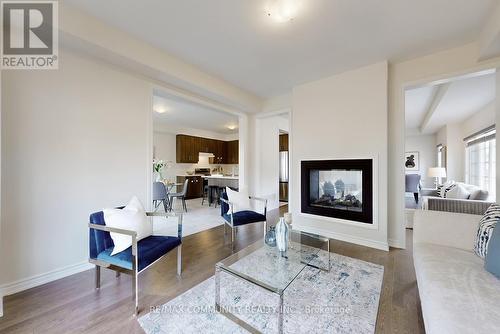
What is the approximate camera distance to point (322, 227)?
3.35 metres

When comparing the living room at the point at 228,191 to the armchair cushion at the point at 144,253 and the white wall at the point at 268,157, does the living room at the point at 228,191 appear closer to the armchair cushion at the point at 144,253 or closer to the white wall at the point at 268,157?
the armchair cushion at the point at 144,253

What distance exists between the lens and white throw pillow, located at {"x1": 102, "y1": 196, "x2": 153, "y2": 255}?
1750 millimetres

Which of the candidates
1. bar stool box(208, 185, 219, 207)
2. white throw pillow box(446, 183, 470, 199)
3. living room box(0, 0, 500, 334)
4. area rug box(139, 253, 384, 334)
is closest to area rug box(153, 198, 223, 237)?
living room box(0, 0, 500, 334)

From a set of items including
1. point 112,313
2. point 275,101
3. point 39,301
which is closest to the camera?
point 112,313

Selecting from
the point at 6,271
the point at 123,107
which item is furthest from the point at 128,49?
the point at 6,271

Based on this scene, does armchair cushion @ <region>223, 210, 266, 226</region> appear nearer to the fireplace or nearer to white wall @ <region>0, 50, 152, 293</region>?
the fireplace

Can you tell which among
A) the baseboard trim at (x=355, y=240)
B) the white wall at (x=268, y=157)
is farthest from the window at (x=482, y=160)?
the white wall at (x=268, y=157)

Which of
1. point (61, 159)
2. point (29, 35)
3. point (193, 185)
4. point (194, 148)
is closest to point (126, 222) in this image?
point (61, 159)

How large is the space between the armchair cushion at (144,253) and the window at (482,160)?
529cm

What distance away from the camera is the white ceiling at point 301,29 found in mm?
1852

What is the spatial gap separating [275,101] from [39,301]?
425cm

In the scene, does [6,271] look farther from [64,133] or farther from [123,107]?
[123,107]

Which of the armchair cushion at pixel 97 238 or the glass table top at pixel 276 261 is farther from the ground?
the armchair cushion at pixel 97 238

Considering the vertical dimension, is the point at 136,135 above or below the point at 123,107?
below
